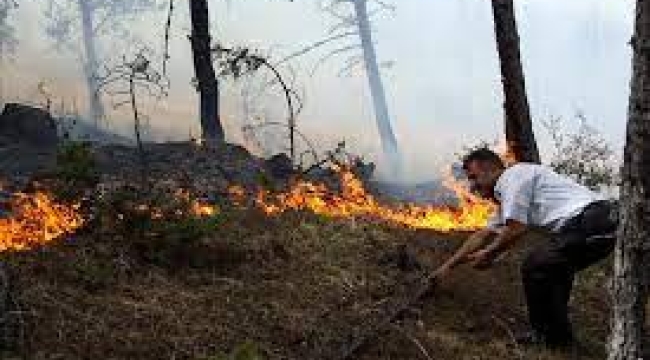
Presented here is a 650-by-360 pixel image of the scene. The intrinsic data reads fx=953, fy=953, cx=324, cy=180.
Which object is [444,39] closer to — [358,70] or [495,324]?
[358,70]

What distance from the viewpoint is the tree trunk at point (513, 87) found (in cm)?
1151

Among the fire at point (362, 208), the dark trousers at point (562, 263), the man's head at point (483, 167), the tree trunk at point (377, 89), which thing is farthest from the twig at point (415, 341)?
the tree trunk at point (377, 89)

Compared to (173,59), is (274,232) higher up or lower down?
lower down

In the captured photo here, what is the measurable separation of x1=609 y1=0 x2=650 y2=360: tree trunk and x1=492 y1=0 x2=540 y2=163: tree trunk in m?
5.73

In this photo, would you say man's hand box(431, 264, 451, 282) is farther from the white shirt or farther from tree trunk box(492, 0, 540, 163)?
tree trunk box(492, 0, 540, 163)

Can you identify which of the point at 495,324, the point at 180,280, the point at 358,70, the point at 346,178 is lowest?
the point at 495,324

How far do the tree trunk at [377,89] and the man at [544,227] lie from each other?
32034 mm

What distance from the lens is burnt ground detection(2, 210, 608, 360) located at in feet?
21.0

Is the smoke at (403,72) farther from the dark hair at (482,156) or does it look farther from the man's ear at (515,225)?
the man's ear at (515,225)

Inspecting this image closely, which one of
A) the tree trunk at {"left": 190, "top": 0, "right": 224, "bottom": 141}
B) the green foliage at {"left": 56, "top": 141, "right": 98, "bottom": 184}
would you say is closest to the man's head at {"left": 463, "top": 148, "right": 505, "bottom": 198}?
the green foliage at {"left": 56, "top": 141, "right": 98, "bottom": 184}

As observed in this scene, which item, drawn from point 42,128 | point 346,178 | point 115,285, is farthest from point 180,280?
point 42,128

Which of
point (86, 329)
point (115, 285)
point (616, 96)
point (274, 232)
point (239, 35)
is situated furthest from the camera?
point (616, 96)

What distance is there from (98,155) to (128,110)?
94.8ft

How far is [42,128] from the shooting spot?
1758cm
